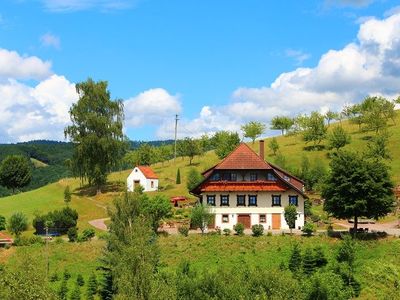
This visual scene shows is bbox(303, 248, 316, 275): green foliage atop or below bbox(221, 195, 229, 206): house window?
below

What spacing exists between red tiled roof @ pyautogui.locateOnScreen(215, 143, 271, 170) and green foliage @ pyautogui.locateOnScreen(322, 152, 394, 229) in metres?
11.1

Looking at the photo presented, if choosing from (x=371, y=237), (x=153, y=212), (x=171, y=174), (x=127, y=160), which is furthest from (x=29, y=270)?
(x=127, y=160)

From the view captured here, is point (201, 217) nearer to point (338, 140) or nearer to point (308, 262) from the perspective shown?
point (308, 262)

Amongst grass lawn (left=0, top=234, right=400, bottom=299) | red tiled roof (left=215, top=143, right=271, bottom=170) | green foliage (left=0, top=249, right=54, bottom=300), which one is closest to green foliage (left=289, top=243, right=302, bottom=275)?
grass lawn (left=0, top=234, right=400, bottom=299)

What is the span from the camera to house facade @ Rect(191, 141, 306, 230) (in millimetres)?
63031

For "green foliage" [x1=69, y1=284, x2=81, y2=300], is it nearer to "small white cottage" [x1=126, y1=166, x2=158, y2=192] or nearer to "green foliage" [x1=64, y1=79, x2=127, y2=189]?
"green foliage" [x1=64, y1=79, x2=127, y2=189]

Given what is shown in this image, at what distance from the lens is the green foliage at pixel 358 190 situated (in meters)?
51.9

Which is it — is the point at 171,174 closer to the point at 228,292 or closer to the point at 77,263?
the point at 77,263

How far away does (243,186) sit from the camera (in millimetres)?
63781

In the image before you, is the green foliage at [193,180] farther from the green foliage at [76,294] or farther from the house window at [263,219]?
the green foliage at [76,294]

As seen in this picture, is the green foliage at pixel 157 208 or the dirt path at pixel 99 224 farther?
the dirt path at pixel 99 224

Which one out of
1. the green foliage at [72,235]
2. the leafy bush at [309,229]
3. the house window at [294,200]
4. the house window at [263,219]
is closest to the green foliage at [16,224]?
the green foliage at [72,235]

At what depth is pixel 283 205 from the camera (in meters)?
63.0

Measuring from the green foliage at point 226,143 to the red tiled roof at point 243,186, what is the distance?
40.9 metres
